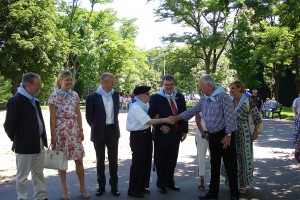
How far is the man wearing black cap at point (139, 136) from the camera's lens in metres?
5.77

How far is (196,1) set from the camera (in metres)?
31.2

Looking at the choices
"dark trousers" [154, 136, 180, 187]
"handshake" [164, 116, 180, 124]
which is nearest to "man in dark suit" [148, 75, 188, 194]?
"dark trousers" [154, 136, 180, 187]

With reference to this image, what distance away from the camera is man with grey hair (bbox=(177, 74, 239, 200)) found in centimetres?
548

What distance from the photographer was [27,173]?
505cm

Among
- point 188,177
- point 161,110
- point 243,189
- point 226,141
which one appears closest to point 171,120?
point 161,110

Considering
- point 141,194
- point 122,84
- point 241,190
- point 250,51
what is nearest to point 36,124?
point 141,194

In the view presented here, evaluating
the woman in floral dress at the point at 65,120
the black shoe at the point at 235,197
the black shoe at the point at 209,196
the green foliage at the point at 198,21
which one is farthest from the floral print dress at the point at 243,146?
the green foliage at the point at 198,21

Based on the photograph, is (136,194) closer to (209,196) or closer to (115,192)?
(115,192)

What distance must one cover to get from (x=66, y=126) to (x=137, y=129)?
1.13 metres

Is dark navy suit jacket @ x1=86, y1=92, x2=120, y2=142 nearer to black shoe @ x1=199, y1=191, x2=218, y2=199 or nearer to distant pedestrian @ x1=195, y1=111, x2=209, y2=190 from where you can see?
distant pedestrian @ x1=195, y1=111, x2=209, y2=190

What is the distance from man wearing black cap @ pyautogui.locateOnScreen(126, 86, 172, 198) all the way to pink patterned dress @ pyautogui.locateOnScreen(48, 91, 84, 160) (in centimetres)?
89

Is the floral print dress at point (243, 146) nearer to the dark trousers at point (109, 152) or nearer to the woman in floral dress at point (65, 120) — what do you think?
the dark trousers at point (109, 152)

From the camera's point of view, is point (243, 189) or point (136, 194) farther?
point (243, 189)

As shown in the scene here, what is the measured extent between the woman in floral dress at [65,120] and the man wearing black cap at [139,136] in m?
0.88
